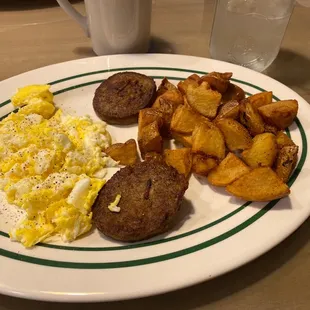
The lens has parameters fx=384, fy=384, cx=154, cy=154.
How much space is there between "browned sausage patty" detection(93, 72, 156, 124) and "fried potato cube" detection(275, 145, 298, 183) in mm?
512

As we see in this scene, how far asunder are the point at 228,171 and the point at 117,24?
89 cm

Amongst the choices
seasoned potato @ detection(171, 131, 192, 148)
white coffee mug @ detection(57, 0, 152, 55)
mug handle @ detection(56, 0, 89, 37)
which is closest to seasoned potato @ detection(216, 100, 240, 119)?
seasoned potato @ detection(171, 131, 192, 148)

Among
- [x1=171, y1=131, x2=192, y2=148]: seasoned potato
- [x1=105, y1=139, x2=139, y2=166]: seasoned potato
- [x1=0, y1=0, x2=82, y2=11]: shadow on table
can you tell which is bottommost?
[x1=0, y1=0, x2=82, y2=11]: shadow on table

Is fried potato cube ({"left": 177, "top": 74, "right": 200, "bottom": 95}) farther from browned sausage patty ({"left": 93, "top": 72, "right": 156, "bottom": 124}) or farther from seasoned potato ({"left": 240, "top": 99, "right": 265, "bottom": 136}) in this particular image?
seasoned potato ({"left": 240, "top": 99, "right": 265, "bottom": 136})

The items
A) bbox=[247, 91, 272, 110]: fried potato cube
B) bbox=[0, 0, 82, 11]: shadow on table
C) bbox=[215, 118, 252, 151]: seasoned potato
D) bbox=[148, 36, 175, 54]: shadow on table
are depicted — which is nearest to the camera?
bbox=[215, 118, 252, 151]: seasoned potato

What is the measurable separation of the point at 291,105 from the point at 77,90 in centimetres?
81

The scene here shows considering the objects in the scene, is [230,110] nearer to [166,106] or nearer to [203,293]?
[166,106]

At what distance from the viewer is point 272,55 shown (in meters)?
1.72

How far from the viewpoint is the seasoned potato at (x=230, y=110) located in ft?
4.13

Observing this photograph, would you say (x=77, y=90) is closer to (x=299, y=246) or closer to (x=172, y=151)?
(x=172, y=151)

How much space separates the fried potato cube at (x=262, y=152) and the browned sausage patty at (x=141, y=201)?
0.76ft

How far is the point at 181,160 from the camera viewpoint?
1160 millimetres

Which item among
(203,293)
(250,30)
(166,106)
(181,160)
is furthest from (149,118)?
(250,30)

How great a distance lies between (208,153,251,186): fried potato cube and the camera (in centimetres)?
109
